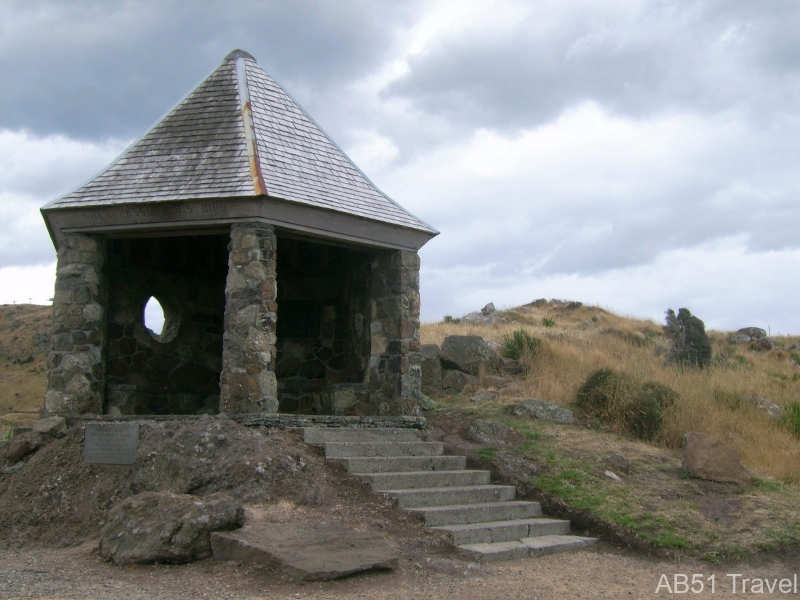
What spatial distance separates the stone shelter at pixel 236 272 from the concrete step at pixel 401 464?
113 cm

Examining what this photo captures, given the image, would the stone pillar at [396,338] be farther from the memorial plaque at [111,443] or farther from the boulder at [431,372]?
the memorial plaque at [111,443]

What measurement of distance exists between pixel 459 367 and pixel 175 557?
7.87 meters

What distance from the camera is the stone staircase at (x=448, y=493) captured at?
7.19 m

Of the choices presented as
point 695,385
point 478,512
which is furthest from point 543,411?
point 478,512

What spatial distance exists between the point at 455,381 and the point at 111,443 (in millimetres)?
6249

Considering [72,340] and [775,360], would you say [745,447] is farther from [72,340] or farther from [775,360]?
[775,360]

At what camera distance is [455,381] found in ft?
42.6

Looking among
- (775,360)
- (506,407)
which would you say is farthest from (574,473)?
(775,360)

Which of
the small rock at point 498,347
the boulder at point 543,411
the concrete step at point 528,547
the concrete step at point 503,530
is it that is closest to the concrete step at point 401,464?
the concrete step at point 503,530

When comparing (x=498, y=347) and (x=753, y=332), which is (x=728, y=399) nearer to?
(x=498, y=347)

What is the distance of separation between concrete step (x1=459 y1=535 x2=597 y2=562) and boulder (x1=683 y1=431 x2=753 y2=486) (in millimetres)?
2017

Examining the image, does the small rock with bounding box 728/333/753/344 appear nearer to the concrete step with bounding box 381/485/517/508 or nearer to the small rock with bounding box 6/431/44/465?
the concrete step with bounding box 381/485/517/508

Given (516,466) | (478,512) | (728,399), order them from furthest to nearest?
(728,399) → (516,466) → (478,512)

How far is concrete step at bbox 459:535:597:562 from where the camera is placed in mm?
6797
